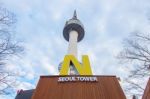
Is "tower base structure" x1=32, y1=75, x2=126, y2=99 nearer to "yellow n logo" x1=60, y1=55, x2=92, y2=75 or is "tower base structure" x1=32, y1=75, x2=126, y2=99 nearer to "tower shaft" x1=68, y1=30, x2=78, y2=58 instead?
"yellow n logo" x1=60, y1=55, x2=92, y2=75

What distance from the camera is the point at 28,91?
124ft

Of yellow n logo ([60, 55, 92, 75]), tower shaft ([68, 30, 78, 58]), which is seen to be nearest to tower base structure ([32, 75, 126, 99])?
yellow n logo ([60, 55, 92, 75])

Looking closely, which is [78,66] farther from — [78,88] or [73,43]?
[73,43]

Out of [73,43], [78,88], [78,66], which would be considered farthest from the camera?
[73,43]

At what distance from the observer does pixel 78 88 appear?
70.2 ft

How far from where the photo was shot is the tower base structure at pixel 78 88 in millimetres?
20000

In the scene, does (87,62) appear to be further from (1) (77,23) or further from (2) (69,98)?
(1) (77,23)

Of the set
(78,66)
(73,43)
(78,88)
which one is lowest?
(78,88)

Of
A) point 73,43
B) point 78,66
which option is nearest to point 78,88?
point 78,66

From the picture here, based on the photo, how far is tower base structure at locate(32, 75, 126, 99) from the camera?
20.0 metres

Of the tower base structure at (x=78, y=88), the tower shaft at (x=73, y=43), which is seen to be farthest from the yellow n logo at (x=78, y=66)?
the tower shaft at (x=73, y=43)

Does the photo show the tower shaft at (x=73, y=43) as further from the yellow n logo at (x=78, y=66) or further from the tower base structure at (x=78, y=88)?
the tower base structure at (x=78, y=88)

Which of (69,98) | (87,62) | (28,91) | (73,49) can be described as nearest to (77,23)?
(73,49)

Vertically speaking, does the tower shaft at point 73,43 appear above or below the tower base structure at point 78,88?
above
